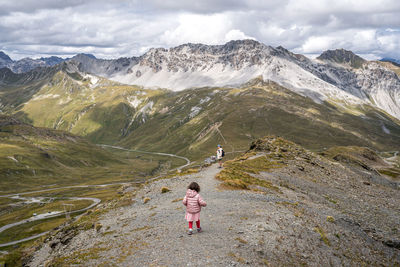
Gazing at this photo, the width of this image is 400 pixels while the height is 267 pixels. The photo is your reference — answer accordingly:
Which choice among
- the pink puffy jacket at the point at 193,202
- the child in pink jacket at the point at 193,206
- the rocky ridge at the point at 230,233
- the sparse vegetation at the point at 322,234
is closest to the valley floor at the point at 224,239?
the rocky ridge at the point at 230,233

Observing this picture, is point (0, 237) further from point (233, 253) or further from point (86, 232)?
point (233, 253)

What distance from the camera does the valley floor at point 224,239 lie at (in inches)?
768

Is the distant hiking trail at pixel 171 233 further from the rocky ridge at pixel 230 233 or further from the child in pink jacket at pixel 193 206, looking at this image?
the child in pink jacket at pixel 193 206

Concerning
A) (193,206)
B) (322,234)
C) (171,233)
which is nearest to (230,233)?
(193,206)

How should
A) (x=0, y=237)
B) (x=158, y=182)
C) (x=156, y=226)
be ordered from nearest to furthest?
(x=156, y=226) → (x=158, y=182) → (x=0, y=237)

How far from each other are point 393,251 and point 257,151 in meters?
51.3

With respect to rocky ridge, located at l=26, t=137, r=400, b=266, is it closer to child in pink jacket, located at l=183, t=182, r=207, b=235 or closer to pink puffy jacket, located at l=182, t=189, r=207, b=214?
child in pink jacket, located at l=183, t=182, r=207, b=235

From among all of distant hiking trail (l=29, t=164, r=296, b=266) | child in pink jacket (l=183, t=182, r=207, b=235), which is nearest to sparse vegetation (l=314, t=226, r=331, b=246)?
distant hiking trail (l=29, t=164, r=296, b=266)

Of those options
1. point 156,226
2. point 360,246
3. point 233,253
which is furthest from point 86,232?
point 360,246

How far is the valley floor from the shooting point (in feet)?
64.0

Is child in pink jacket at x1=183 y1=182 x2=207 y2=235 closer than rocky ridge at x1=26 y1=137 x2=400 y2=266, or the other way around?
rocky ridge at x1=26 y1=137 x2=400 y2=266

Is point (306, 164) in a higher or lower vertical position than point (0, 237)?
higher

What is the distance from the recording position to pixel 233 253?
62.0 feet

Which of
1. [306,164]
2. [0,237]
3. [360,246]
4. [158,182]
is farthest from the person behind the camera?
[0,237]
